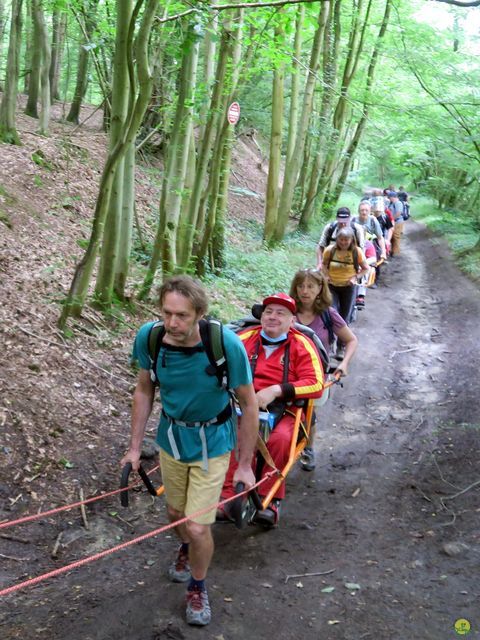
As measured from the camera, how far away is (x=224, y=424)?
3664 millimetres

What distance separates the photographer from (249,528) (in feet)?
16.6

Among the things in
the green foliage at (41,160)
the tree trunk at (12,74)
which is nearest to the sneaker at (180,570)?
the green foliage at (41,160)

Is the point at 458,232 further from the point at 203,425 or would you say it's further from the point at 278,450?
the point at 203,425

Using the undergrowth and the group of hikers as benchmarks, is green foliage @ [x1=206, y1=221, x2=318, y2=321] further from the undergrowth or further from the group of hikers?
the group of hikers

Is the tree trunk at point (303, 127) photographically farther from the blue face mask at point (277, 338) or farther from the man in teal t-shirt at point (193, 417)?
the man in teal t-shirt at point (193, 417)

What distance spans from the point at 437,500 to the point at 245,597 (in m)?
2.43

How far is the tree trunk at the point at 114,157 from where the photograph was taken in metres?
6.28

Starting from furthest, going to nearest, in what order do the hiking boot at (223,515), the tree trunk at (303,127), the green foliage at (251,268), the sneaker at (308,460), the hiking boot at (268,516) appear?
1. the tree trunk at (303,127)
2. the green foliage at (251,268)
3. the sneaker at (308,460)
4. the hiking boot at (268,516)
5. the hiking boot at (223,515)

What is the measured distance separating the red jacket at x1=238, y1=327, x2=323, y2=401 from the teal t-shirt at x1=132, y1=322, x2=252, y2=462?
4.64 feet

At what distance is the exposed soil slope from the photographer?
12.6 feet

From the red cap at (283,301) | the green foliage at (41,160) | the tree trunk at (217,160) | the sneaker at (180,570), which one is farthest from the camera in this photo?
the green foliage at (41,160)

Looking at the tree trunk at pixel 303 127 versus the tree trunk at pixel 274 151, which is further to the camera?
the tree trunk at pixel 303 127

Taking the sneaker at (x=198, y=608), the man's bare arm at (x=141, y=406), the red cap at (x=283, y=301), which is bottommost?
the sneaker at (x=198, y=608)

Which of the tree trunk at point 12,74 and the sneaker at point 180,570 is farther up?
the tree trunk at point 12,74
